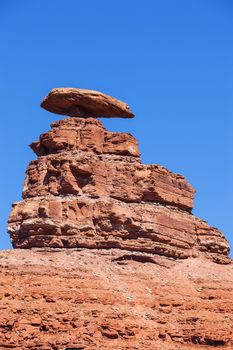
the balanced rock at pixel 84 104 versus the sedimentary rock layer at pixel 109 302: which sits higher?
the balanced rock at pixel 84 104

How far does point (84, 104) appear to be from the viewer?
74438mm

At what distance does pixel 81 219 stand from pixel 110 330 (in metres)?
10.7

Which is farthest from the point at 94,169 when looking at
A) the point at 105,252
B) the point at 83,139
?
the point at 105,252

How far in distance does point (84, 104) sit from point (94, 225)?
948cm

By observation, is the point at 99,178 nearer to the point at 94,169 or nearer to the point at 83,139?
the point at 94,169

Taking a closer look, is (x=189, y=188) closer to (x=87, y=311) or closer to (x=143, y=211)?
(x=143, y=211)

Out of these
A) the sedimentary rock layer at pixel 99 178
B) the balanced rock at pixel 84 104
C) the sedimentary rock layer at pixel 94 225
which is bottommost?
the sedimentary rock layer at pixel 94 225

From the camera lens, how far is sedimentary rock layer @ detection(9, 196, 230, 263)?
68000 mm

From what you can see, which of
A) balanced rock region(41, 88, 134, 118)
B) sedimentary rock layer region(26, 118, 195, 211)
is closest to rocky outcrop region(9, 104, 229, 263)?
sedimentary rock layer region(26, 118, 195, 211)

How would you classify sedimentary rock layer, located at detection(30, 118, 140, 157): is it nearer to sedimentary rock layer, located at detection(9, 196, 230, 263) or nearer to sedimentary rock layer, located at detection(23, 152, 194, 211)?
sedimentary rock layer, located at detection(23, 152, 194, 211)

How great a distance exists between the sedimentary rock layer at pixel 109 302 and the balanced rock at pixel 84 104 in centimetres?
1100

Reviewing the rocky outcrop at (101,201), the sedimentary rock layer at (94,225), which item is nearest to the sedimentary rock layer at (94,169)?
the rocky outcrop at (101,201)

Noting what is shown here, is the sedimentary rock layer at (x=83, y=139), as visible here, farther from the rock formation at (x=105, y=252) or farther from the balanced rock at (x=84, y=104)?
the balanced rock at (x=84, y=104)

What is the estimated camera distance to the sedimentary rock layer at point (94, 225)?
2677 inches
